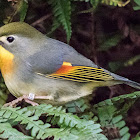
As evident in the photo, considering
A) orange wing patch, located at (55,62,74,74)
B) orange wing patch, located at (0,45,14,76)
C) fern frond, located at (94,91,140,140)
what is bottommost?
fern frond, located at (94,91,140,140)

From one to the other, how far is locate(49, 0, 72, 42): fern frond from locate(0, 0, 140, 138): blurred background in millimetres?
342

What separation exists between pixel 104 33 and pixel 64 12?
3.24ft

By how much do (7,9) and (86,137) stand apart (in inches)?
79.4

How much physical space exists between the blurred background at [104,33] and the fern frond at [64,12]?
1.12ft

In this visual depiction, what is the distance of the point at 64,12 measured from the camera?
3701 millimetres

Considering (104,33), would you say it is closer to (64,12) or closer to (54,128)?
(64,12)

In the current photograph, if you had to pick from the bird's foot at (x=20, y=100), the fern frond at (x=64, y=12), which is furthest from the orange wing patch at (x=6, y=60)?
the fern frond at (x=64, y=12)

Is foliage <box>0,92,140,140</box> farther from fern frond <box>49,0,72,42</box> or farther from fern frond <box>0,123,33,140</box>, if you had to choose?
fern frond <box>49,0,72,42</box>

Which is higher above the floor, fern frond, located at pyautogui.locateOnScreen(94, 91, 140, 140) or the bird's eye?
the bird's eye

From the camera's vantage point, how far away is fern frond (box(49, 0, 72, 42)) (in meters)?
3.66

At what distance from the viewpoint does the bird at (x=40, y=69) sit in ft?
10.7

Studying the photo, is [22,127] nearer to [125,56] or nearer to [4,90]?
[4,90]

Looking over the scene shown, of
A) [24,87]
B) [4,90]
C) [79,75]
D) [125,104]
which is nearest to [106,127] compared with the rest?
[125,104]

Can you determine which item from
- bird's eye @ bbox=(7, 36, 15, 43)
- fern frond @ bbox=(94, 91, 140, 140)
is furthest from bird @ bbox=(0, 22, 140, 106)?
fern frond @ bbox=(94, 91, 140, 140)
